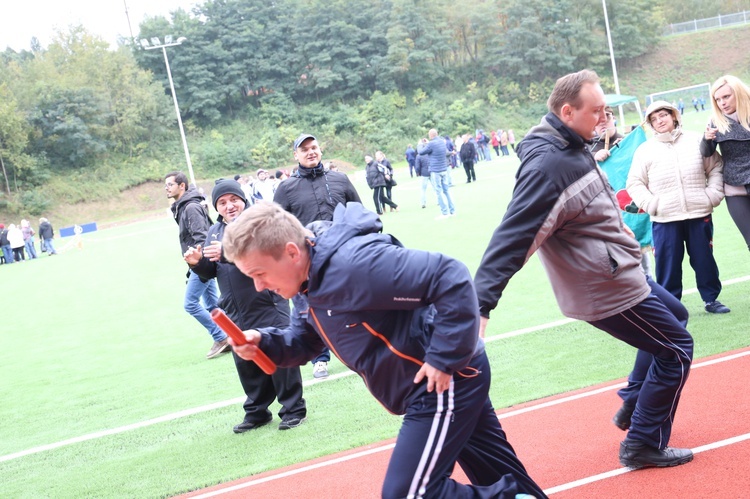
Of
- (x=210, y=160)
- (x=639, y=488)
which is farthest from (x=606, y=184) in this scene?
(x=210, y=160)

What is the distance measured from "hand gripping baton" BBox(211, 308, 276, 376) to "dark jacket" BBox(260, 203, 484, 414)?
269 millimetres

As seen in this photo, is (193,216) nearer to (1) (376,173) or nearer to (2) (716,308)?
(2) (716,308)

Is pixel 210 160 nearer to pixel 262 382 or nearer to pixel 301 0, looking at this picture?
→ pixel 301 0

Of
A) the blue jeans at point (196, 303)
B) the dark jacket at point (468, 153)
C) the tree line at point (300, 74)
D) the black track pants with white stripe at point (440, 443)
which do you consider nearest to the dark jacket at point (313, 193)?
the blue jeans at point (196, 303)

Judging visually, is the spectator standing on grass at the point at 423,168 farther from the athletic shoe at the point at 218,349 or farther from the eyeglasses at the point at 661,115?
the eyeglasses at the point at 661,115

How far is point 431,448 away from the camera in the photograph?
3.13 metres

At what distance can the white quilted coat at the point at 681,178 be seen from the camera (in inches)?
284

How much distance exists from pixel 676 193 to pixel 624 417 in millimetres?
3255

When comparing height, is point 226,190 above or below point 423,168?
above

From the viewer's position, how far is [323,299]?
10.2 ft

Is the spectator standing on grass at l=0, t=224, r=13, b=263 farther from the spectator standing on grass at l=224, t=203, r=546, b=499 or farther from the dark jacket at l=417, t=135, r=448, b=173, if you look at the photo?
the spectator standing on grass at l=224, t=203, r=546, b=499

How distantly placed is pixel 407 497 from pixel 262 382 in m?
3.82

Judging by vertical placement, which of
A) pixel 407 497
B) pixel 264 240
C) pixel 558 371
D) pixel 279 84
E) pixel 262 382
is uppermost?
pixel 279 84

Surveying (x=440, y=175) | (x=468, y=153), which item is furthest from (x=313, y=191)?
(x=468, y=153)
